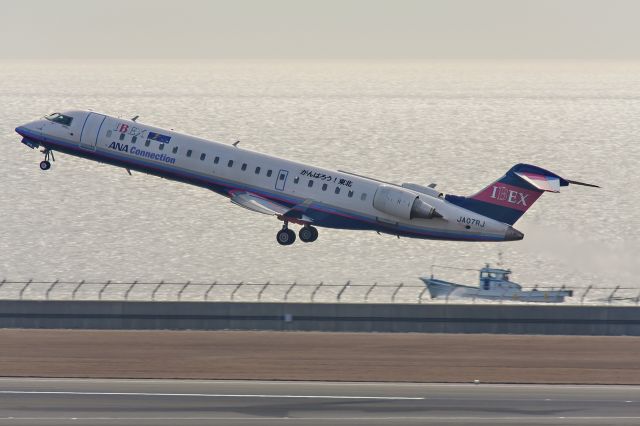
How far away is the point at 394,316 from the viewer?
238 ft

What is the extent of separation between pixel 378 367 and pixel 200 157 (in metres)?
16.4

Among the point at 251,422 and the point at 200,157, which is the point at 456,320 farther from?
the point at 251,422

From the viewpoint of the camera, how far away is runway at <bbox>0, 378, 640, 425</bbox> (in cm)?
4822

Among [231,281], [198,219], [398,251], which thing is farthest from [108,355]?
[198,219]

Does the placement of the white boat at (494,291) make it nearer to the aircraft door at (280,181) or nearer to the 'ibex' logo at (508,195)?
the 'ibex' logo at (508,195)

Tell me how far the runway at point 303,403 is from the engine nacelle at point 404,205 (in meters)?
13.4

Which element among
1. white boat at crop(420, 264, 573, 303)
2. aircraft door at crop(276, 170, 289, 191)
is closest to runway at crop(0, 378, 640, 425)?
aircraft door at crop(276, 170, 289, 191)

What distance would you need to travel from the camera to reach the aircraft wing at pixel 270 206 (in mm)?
69000

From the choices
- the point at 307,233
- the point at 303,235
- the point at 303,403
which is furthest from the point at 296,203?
the point at 303,403

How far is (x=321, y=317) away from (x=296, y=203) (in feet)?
23.5

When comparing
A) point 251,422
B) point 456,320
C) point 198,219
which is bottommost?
point 198,219

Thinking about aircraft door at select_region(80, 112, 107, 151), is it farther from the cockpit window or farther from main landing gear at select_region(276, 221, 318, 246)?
main landing gear at select_region(276, 221, 318, 246)

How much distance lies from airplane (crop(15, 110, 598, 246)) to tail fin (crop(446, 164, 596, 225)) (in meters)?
0.05

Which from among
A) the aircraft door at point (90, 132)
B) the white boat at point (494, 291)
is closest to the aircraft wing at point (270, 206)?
the aircraft door at point (90, 132)
